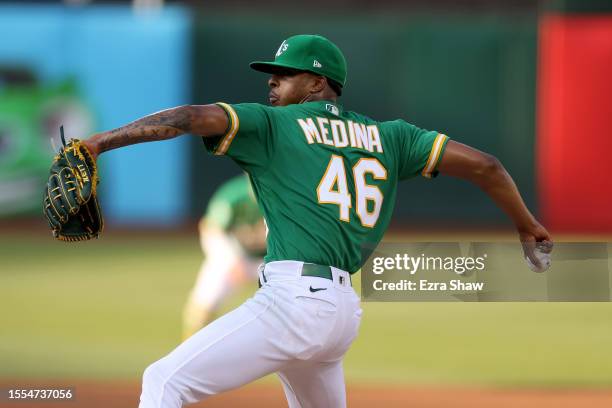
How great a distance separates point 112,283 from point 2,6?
6801 millimetres

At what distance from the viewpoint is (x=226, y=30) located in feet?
53.9

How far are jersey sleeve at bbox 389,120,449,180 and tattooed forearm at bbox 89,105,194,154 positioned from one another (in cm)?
89

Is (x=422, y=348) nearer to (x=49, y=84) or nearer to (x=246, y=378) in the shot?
(x=246, y=378)

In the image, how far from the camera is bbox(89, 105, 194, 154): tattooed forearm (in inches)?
131

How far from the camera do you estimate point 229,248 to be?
772cm

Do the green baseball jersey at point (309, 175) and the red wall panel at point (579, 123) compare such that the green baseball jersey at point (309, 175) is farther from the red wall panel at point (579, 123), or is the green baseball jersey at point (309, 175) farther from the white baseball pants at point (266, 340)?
the red wall panel at point (579, 123)

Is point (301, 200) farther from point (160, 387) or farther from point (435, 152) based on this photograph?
point (160, 387)

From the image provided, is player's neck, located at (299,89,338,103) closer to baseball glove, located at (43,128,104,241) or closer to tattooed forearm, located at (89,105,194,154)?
tattooed forearm, located at (89,105,194,154)

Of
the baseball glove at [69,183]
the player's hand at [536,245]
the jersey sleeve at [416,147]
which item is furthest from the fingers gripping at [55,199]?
the player's hand at [536,245]

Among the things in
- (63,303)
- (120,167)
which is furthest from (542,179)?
(63,303)

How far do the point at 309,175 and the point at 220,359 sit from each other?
722mm

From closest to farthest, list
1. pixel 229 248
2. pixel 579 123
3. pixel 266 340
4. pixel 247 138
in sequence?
pixel 266 340 → pixel 247 138 → pixel 229 248 → pixel 579 123

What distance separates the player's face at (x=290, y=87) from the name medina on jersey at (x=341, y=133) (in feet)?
0.69

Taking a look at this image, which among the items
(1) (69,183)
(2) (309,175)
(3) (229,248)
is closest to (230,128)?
(2) (309,175)
